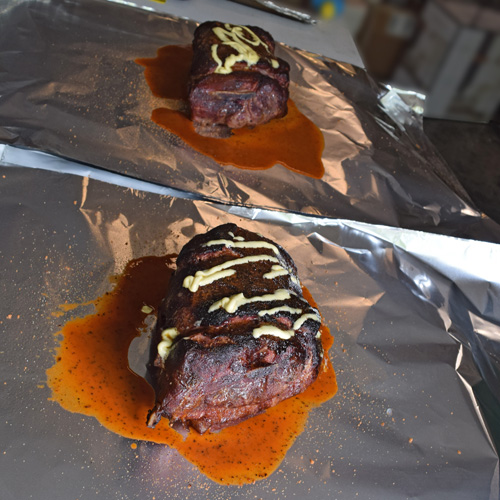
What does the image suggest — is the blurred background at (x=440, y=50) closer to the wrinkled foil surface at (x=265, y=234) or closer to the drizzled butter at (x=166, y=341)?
the wrinkled foil surface at (x=265, y=234)

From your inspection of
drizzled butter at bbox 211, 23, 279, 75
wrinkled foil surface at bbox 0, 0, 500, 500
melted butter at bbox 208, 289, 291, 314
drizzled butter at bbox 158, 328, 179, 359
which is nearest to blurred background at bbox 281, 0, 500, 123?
wrinkled foil surface at bbox 0, 0, 500, 500

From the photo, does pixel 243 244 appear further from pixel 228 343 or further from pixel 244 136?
pixel 244 136

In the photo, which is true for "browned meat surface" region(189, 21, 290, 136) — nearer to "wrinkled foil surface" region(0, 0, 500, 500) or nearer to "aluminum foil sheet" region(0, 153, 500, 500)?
"wrinkled foil surface" region(0, 0, 500, 500)

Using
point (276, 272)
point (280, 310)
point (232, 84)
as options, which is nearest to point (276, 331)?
point (280, 310)

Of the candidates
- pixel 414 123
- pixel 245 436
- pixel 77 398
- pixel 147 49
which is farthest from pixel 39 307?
pixel 414 123

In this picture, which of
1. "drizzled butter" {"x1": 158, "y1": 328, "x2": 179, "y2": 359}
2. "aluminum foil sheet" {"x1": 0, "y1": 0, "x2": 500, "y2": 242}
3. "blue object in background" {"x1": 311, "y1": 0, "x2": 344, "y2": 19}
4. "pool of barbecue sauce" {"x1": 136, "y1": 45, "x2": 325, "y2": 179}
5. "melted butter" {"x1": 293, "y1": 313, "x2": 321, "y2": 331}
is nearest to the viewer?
"drizzled butter" {"x1": 158, "y1": 328, "x2": 179, "y2": 359}

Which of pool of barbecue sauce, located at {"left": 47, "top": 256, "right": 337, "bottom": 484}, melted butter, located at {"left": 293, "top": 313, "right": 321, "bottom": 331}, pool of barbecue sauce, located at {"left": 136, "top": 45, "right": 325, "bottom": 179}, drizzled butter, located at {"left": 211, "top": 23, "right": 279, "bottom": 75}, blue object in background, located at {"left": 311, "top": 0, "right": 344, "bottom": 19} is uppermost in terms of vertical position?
drizzled butter, located at {"left": 211, "top": 23, "right": 279, "bottom": 75}

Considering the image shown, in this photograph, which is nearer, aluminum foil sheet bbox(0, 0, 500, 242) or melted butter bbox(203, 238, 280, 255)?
melted butter bbox(203, 238, 280, 255)
